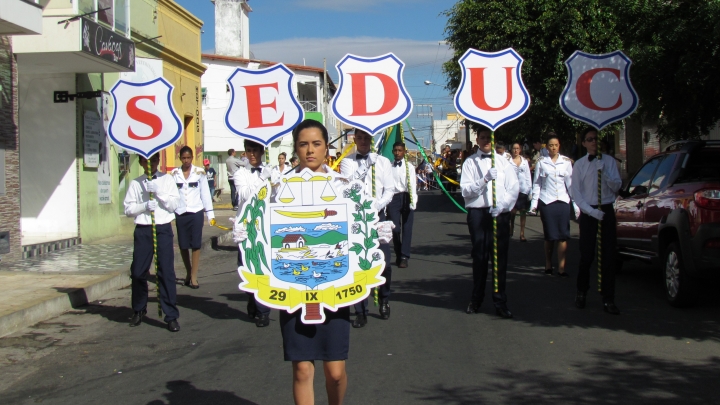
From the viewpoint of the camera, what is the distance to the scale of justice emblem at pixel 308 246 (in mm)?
3967

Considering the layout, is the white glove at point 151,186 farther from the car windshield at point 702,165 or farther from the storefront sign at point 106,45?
the car windshield at point 702,165

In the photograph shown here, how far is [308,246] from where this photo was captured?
3975 mm

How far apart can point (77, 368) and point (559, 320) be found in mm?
4643

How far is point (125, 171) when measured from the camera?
57.2ft

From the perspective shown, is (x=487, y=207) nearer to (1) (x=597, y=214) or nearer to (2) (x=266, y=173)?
(1) (x=597, y=214)

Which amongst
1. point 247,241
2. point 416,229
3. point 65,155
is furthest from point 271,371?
point 416,229

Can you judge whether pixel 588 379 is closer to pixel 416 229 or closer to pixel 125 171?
pixel 416 229

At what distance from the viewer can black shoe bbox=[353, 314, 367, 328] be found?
24.3 feet

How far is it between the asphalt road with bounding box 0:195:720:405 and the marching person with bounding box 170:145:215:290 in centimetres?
91

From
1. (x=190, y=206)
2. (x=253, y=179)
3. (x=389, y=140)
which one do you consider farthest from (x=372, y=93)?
(x=389, y=140)

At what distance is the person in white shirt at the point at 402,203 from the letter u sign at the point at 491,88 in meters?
2.39

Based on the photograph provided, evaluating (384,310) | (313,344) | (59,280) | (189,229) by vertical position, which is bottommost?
(384,310)

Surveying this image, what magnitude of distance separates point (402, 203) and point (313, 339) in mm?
→ 7331

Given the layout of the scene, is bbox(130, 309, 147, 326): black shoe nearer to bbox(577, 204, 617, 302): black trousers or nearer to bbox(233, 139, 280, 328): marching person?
bbox(233, 139, 280, 328): marching person
